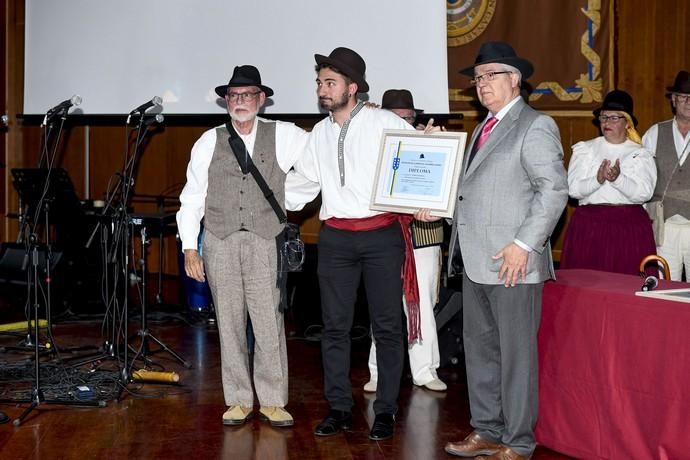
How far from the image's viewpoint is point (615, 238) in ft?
18.1

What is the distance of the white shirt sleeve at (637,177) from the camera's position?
17.6 feet

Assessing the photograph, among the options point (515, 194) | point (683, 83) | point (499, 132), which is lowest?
point (515, 194)

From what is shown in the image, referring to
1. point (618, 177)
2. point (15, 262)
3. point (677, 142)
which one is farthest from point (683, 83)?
point (15, 262)

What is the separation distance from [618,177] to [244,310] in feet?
7.28

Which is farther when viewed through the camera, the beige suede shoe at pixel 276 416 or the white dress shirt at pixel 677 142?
the white dress shirt at pixel 677 142

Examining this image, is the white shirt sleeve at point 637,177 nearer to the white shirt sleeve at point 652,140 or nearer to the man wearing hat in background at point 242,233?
the white shirt sleeve at point 652,140

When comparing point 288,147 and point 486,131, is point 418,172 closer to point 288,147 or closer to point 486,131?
point 486,131

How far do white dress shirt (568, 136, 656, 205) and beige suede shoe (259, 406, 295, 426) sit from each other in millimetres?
2068

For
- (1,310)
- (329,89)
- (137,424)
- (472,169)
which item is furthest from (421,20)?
(1,310)

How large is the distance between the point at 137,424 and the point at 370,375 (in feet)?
4.78

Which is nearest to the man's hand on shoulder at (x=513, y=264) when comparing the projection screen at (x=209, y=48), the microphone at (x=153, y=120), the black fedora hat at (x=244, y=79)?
the black fedora hat at (x=244, y=79)

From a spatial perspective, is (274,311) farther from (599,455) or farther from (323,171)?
(599,455)

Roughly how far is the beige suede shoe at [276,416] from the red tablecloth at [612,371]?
3.93 feet

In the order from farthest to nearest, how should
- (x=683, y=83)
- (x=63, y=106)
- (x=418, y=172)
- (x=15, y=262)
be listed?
(x=15, y=262) → (x=683, y=83) → (x=63, y=106) → (x=418, y=172)
